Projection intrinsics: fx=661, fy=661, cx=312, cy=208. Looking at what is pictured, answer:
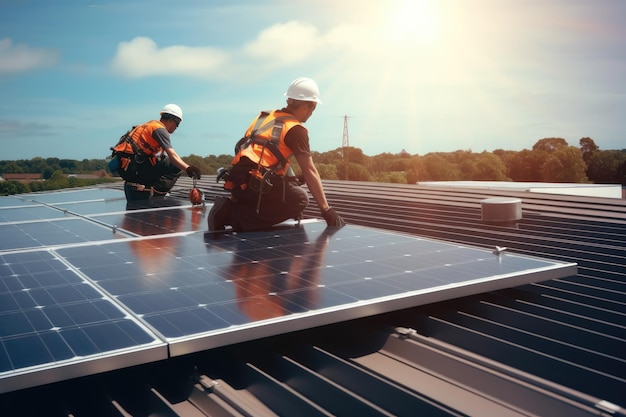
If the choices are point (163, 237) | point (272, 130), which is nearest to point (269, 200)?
point (272, 130)

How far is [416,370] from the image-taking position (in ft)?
14.0

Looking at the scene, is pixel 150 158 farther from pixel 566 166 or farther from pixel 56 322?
pixel 566 166

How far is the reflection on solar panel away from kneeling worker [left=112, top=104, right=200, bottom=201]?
14.5 ft

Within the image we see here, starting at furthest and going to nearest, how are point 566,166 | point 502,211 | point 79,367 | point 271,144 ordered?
1. point 566,166
2. point 502,211
3. point 271,144
4. point 79,367

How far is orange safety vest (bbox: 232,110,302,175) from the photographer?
8.27 meters

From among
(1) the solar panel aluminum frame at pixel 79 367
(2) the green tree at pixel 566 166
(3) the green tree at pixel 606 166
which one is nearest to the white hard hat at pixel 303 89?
(1) the solar panel aluminum frame at pixel 79 367

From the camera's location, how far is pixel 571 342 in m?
4.67

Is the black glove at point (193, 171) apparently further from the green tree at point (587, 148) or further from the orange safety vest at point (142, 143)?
the green tree at point (587, 148)

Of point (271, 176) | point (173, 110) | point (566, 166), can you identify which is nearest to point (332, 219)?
point (271, 176)

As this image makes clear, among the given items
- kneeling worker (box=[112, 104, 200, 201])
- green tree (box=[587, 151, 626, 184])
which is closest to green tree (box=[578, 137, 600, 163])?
green tree (box=[587, 151, 626, 184])

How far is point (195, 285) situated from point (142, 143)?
853cm

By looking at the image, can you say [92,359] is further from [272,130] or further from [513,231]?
[513,231]

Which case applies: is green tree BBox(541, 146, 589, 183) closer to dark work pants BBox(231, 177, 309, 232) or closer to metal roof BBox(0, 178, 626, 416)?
dark work pants BBox(231, 177, 309, 232)

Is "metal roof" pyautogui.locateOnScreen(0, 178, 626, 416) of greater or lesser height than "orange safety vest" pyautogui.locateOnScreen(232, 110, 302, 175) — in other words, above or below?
below
